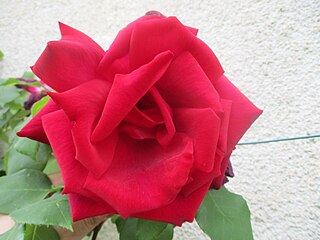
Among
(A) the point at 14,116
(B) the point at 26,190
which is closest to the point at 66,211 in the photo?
(B) the point at 26,190

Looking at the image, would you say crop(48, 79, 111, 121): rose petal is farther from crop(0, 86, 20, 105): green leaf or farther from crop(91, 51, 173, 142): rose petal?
crop(0, 86, 20, 105): green leaf

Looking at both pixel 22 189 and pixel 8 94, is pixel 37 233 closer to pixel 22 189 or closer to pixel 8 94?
pixel 22 189

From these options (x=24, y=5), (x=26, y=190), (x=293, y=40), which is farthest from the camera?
(x=24, y=5)

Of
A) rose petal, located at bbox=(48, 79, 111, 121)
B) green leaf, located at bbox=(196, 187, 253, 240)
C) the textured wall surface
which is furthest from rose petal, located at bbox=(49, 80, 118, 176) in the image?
the textured wall surface

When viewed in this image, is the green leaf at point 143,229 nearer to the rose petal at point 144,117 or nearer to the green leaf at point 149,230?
the green leaf at point 149,230

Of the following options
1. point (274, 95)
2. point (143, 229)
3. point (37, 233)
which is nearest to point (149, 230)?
point (143, 229)

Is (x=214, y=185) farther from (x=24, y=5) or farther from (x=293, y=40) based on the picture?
(x=24, y=5)
